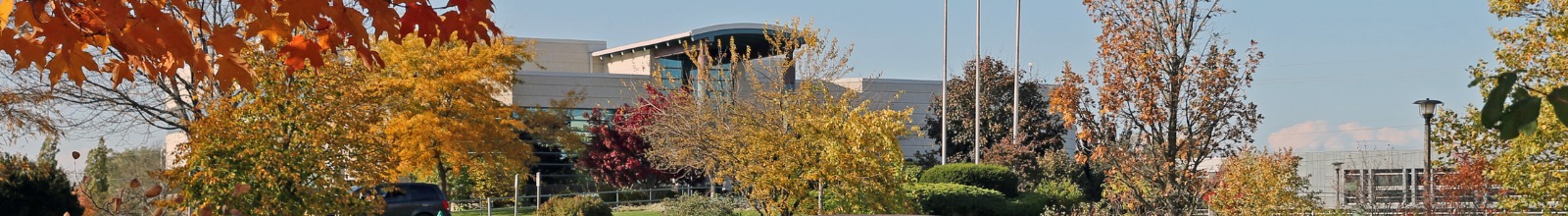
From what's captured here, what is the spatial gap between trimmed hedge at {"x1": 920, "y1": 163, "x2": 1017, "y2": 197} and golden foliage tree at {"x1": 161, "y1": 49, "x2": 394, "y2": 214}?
50.2 ft

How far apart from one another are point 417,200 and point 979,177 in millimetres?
10340

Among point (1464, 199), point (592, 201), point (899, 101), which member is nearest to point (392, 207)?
point (592, 201)

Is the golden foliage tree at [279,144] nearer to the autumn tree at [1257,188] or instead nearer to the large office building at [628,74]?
the autumn tree at [1257,188]

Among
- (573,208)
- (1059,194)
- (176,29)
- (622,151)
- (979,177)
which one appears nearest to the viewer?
(176,29)

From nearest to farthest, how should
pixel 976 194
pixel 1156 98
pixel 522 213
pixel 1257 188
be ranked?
pixel 1156 98 < pixel 1257 188 < pixel 976 194 < pixel 522 213

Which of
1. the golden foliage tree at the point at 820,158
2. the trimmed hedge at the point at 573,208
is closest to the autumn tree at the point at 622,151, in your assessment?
the trimmed hedge at the point at 573,208

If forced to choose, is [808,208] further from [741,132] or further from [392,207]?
[392,207]

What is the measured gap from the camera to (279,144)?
54.1ft

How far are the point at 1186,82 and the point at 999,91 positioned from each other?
32.8 m

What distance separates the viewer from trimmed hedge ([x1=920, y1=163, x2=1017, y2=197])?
30.1 m

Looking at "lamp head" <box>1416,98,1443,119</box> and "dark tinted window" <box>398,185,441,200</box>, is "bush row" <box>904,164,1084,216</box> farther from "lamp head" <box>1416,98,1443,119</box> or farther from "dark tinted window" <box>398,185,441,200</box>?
"dark tinted window" <box>398,185,441,200</box>

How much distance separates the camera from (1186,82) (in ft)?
46.6

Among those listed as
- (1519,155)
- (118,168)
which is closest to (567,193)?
(118,168)

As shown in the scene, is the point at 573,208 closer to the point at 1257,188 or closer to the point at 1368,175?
the point at 1257,188
